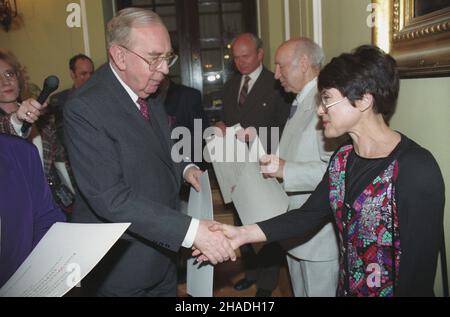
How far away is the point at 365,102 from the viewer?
52.9 inches

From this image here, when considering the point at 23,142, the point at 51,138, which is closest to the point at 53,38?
the point at 51,138

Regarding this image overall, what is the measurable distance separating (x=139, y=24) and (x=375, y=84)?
0.92 metres

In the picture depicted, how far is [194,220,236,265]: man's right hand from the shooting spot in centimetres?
161

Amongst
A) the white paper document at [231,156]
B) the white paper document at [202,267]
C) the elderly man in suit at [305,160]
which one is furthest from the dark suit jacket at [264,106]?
the white paper document at [202,267]

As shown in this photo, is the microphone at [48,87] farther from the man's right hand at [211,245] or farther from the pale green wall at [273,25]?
the pale green wall at [273,25]

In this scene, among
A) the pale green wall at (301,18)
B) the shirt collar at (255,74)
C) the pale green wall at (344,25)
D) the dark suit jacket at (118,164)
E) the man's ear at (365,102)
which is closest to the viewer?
the man's ear at (365,102)

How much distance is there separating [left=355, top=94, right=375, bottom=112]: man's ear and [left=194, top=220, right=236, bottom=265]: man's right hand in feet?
2.47

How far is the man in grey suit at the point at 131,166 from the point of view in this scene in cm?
145

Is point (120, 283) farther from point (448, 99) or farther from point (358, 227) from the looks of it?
point (448, 99)

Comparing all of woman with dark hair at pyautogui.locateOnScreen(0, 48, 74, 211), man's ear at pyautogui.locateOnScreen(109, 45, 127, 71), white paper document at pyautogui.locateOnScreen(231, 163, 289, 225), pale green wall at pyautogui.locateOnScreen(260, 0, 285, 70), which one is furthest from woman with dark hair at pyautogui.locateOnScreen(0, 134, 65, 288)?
pale green wall at pyautogui.locateOnScreen(260, 0, 285, 70)

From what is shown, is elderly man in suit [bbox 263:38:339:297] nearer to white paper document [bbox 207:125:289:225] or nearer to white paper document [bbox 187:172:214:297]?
white paper document [bbox 207:125:289:225]

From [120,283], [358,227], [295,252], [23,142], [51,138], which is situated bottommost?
[295,252]

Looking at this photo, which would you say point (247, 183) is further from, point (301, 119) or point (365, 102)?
point (365, 102)

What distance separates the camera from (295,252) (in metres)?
2.15
